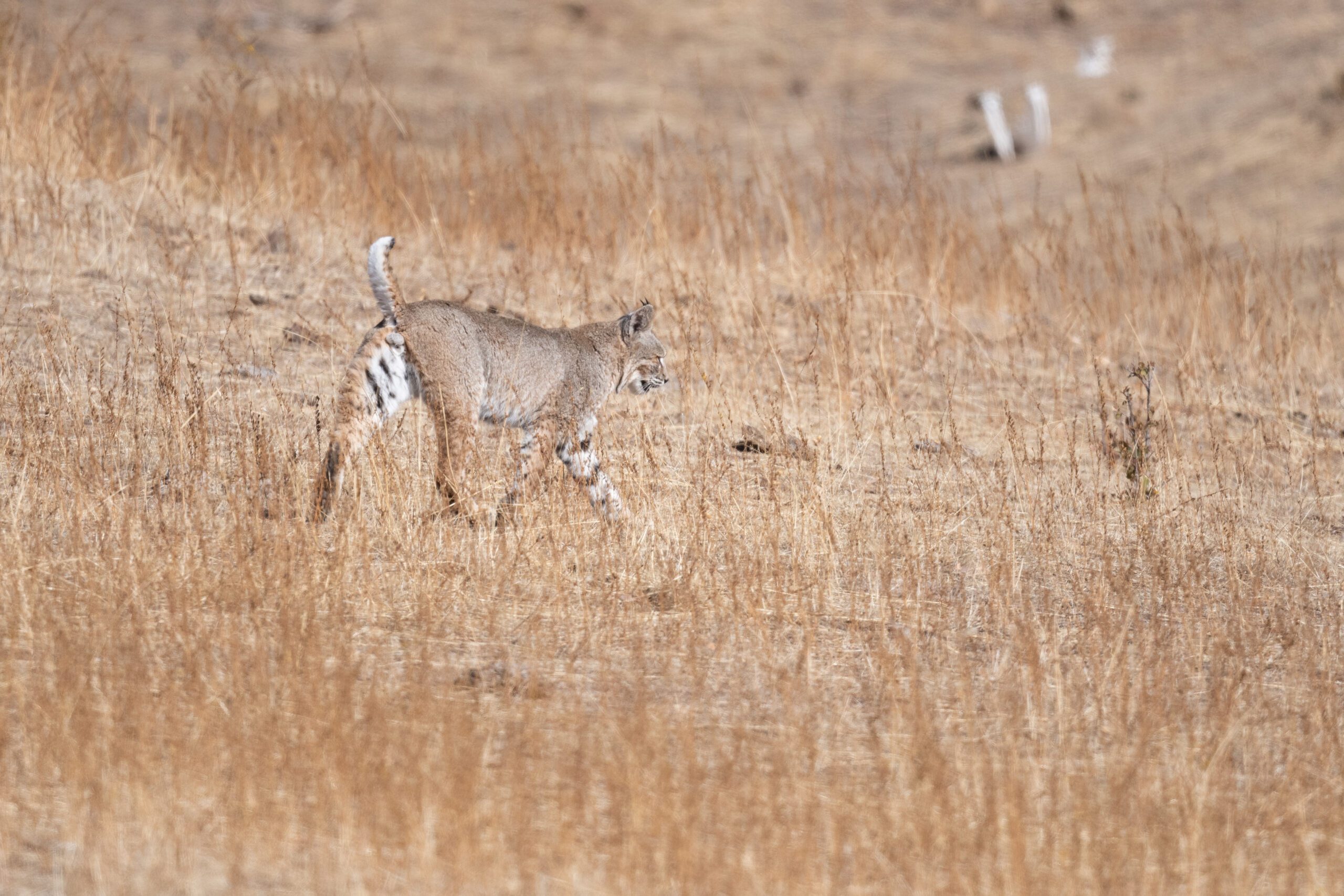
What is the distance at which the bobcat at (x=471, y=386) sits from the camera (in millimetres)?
6344

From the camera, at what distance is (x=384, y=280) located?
633cm

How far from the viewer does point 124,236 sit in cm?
964

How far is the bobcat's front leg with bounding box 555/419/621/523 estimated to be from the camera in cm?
666

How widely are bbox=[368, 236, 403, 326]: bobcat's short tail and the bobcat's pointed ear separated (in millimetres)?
1564

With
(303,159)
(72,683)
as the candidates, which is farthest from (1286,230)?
(72,683)

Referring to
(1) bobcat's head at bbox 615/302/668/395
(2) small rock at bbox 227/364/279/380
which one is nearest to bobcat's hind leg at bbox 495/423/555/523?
(1) bobcat's head at bbox 615/302/668/395

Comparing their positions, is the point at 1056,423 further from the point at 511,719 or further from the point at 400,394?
the point at 511,719

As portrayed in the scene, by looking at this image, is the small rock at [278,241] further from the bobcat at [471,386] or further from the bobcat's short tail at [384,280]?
the bobcat's short tail at [384,280]

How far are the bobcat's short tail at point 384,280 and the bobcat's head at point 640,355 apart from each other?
5.22ft

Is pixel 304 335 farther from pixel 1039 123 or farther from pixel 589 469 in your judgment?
pixel 1039 123

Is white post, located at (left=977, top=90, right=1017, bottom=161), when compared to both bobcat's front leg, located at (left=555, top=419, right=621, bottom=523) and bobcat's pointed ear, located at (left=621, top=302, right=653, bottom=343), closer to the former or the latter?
bobcat's pointed ear, located at (left=621, top=302, right=653, bottom=343)

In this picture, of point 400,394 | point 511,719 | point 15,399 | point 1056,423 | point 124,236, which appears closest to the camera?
point 511,719

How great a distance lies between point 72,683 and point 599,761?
1.50 meters

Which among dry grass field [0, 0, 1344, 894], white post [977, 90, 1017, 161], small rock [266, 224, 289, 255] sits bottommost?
dry grass field [0, 0, 1344, 894]
